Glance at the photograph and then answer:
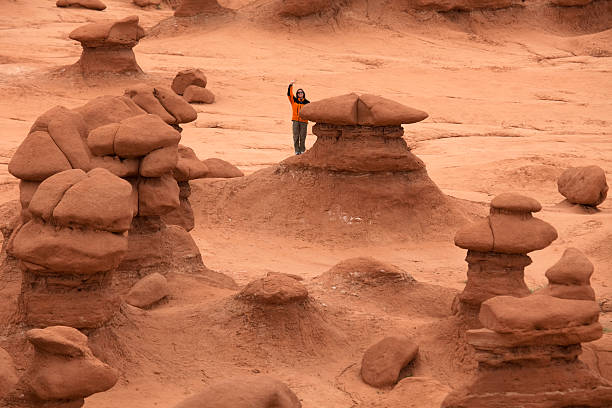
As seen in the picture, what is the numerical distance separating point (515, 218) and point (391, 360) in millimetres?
1666

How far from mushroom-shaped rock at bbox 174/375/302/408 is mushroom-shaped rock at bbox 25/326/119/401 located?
65 centimetres

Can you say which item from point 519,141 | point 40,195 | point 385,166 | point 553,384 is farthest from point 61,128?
point 519,141

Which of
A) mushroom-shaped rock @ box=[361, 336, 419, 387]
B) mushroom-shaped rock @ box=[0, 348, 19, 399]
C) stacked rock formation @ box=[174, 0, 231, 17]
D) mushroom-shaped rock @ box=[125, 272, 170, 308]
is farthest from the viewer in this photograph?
stacked rock formation @ box=[174, 0, 231, 17]

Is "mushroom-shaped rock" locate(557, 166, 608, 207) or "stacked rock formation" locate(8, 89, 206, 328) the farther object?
"mushroom-shaped rock" locate(557, 166, 608, 207)

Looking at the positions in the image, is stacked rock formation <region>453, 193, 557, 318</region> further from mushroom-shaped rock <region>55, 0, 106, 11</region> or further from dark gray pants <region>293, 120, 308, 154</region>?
mushroom-shaped rock <region>55, 0, 106, 11</region>

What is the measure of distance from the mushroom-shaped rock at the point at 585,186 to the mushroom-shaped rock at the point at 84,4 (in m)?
19.8

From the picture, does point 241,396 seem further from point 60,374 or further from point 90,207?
point 90,207

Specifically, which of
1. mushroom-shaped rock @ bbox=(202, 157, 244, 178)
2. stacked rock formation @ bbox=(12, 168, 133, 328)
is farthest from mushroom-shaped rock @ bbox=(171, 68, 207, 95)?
stacked rock formation @ bbox=(12, 168, 133, 328)

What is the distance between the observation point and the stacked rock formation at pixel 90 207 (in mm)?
8117

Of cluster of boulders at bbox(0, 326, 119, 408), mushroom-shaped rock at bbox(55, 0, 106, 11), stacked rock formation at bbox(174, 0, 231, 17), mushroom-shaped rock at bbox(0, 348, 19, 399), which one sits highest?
mushroom-shaped rock at bbox(0, 348, 19, 399)

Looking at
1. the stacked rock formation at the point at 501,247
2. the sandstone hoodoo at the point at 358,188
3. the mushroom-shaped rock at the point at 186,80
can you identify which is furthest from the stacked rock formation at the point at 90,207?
the mushroom-shaped rock at the point at 186,80

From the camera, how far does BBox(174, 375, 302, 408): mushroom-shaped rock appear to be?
6.88 metres

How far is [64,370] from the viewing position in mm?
7395

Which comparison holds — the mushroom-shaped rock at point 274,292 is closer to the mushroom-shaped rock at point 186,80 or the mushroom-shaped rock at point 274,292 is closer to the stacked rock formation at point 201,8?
the mushroom-shaped rock at point 186,80
